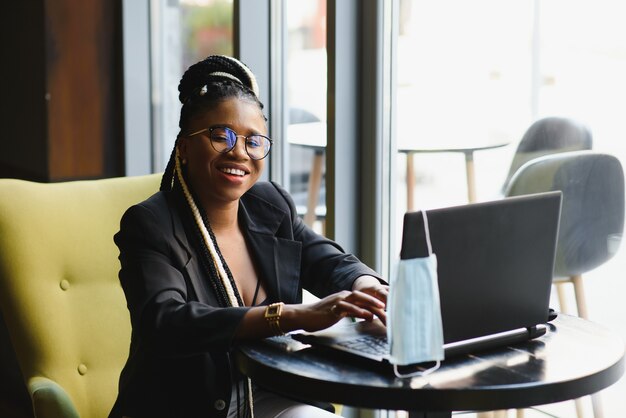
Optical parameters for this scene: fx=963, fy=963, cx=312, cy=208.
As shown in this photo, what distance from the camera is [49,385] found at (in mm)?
2113

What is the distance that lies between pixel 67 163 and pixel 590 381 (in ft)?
8.58

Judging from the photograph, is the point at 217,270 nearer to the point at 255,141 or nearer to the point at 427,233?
the point at 255,141

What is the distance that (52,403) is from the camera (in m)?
2.06

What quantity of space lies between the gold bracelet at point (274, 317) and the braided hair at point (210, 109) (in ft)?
0.78

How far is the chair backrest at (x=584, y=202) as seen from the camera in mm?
2049

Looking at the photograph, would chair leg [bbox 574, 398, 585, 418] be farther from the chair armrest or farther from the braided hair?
the chair armrest

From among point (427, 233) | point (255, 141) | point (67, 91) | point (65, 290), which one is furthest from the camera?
point (67, 91)

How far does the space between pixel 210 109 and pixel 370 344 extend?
0.64m

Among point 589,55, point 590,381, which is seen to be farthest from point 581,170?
point 590,381

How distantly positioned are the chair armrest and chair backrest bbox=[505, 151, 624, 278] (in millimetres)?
1118

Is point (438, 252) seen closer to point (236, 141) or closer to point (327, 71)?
point (236, 141)

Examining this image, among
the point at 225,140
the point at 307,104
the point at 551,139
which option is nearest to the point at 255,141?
the point at 225,140

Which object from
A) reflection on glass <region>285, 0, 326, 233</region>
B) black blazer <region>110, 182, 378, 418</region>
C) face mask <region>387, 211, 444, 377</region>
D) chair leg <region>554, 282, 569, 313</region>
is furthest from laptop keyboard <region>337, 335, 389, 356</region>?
reflection on glass <region>285, 0, 326, 233</region>

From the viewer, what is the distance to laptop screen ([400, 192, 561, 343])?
58.6 inches
